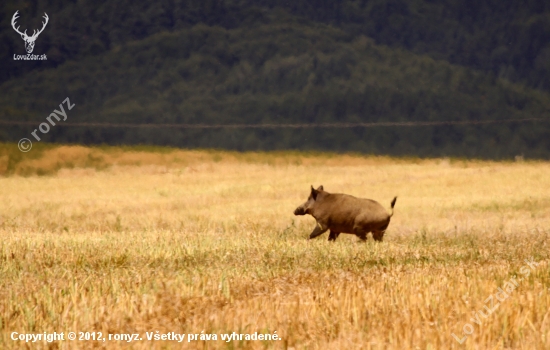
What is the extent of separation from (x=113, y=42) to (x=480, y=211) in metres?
71.5

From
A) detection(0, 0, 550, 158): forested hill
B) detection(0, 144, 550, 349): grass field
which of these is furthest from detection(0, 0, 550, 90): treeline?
detection(0, 144, 550, 349): grass field

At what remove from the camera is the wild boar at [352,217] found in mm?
17438

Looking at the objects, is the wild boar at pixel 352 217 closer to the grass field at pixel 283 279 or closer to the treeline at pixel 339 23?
the grass field at pixel 283 279

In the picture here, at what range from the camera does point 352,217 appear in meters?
17.6

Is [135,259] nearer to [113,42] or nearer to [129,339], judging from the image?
[129,339]

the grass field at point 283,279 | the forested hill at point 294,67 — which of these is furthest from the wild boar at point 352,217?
the forested hill at point 294,67

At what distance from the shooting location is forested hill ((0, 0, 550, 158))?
75.1m

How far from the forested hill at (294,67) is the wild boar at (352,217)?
4789cm

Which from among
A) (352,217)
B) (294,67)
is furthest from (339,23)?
(352,217)

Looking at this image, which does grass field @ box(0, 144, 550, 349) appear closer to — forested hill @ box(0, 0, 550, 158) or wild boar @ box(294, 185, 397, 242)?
wild boar @ box(294, 185, 397, 242)

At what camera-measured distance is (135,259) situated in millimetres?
12547

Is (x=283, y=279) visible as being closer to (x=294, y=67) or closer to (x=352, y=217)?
(x=352, y=217)

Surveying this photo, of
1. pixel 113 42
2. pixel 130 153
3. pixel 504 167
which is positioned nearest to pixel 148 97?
pixel 113 42

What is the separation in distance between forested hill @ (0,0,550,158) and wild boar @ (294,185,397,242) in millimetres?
47888
